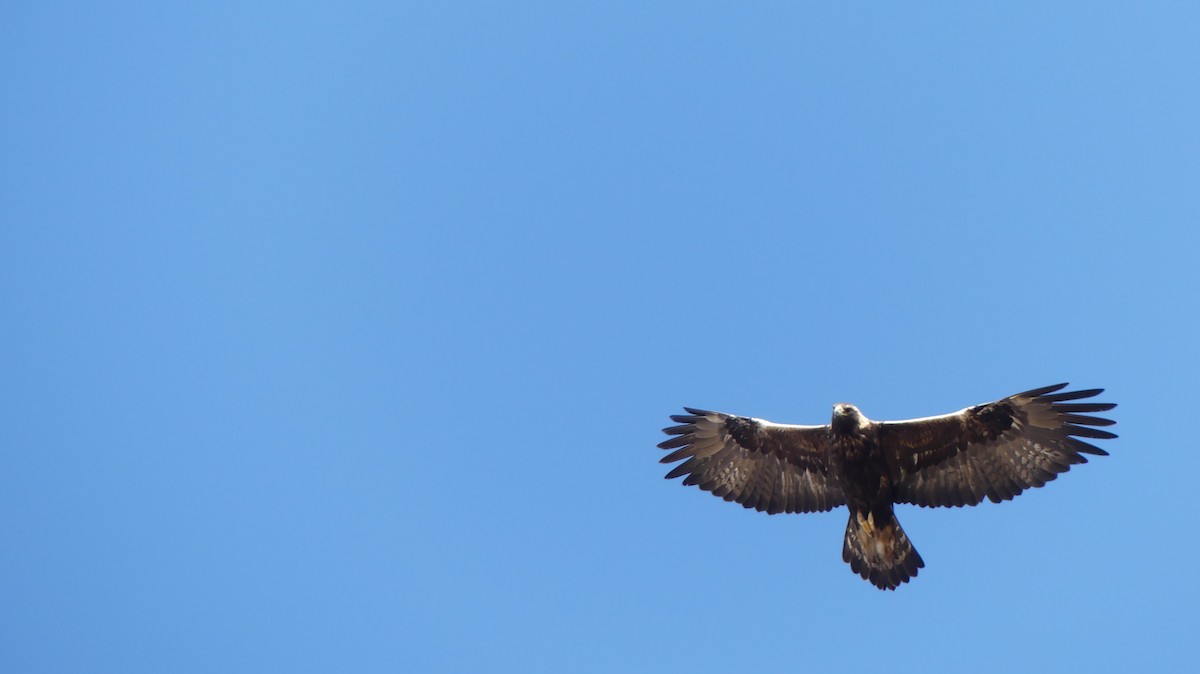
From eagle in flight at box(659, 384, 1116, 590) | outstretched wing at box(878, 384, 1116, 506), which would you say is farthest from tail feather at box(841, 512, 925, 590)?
outstretched wing at box(878, 384, 1116, 506)

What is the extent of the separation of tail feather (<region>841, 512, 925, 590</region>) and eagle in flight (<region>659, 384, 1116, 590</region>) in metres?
0.01

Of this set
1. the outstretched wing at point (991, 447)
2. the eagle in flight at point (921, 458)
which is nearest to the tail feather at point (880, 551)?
the eagle in flight at point (921, 458)

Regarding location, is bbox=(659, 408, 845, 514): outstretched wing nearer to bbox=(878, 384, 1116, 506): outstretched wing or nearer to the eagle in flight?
the eagle in flight

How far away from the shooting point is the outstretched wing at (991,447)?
41.1 ft

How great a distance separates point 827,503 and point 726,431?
1.72 metres

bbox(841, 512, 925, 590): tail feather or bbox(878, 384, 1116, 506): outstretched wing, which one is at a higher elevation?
bbox(878, 384, 1116, 506): outstretched wing

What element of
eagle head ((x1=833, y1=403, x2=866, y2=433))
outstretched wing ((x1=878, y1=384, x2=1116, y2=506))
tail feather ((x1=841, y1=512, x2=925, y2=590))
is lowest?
tail feather ((x1=841, y1=512, x2=925, y2=590))

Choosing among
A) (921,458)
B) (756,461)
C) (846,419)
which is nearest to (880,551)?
(921,458)

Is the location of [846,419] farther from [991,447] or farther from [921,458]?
[991,447]

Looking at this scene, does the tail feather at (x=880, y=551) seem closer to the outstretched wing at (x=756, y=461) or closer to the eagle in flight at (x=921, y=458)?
the eagle in flight at (x=921, y=458)

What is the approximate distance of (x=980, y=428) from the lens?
1289cm

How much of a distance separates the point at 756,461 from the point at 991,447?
3.13 meters

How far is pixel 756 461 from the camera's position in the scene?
46.5 feet

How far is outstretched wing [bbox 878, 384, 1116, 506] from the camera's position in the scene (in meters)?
12.5
